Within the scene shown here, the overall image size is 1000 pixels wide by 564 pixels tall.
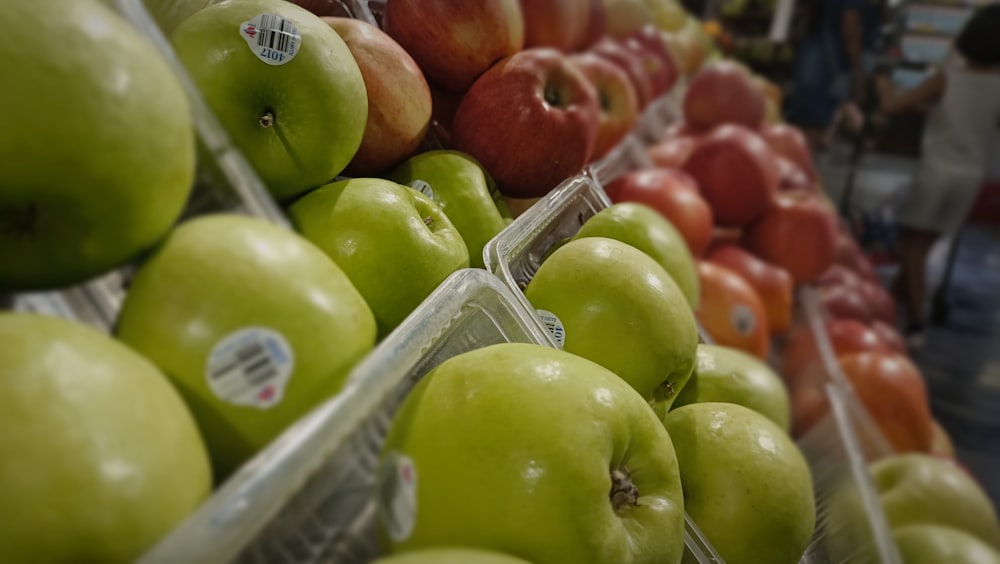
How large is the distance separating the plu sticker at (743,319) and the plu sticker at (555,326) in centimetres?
85

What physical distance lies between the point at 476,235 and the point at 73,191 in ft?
2.00

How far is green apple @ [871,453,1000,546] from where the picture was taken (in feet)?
4.60

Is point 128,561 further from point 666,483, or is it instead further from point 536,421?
point 666,483

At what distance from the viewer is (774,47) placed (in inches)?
249

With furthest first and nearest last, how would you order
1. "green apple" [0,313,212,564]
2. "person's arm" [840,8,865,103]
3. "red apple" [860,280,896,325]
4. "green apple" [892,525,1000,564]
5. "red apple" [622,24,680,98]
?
1. "person's arm" [840,8,865,103]
2. "red apple" [860,280,896,325]
3. "red apple" [622,24,680,98]
4. "green apple" [892,525,1000,564]
5. "green apple" [0,313,212,564]

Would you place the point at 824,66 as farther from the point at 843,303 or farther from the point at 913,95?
the point at 843,303

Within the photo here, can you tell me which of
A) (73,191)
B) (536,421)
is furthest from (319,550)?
(73,191)

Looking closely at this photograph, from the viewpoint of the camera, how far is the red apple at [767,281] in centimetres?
191

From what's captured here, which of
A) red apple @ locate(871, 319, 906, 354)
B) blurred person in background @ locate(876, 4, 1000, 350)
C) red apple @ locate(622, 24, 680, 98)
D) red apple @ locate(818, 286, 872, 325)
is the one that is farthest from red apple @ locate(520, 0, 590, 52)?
blurred person in background @ locate(876, 4, 1000, 350)

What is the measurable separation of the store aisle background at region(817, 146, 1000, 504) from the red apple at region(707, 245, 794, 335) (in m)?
1.66

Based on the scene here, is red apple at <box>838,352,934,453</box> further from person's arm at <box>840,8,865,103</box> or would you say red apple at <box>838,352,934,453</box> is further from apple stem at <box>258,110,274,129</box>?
person's arm at <box>840,8,865,103</box>

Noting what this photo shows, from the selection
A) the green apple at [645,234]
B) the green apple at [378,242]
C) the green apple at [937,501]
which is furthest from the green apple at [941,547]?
the green apple at [378,242]

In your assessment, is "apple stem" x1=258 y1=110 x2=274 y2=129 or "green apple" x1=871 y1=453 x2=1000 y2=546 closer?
"apple stem" x1=258 y1=110 x2=274 y2=129

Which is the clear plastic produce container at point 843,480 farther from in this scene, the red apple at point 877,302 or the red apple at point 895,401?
the red apple at point 877,302
